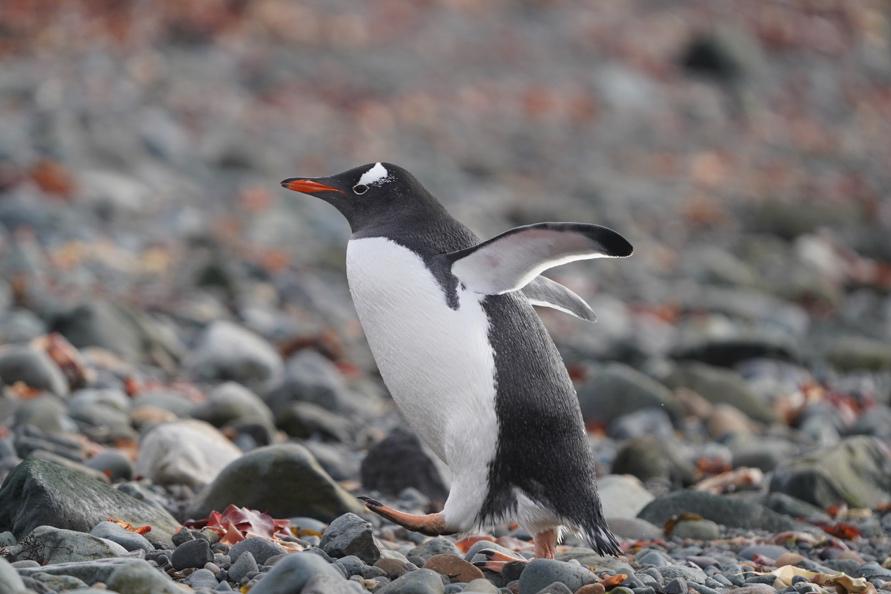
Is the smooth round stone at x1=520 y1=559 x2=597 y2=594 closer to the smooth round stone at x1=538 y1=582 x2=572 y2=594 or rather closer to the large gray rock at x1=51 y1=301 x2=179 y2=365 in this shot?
the smooth round stone at x1=538 y1=582 x2=572 y2=594

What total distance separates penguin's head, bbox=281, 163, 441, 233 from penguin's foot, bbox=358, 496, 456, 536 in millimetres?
906

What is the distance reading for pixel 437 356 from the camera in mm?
3777

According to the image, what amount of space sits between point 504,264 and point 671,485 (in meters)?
2.21

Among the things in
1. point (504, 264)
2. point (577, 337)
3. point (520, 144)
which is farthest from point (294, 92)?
point (504, 264)

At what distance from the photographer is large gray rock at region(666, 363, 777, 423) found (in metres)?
7.29

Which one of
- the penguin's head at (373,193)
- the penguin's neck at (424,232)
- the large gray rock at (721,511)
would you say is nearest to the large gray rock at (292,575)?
the penguin's neck at (424,232)

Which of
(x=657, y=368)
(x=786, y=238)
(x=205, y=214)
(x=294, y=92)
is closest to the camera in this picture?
(x=657, y=368)

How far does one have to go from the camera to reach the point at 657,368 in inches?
326

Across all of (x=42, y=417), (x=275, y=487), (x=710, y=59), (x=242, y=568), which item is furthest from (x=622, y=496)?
(x=710, y=59)

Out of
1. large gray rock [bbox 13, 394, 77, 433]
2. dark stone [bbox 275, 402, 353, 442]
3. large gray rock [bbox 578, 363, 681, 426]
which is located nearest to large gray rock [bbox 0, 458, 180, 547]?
large gray rock [bbox 13, 394, 77, 433]

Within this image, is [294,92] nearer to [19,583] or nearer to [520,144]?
[520,144]

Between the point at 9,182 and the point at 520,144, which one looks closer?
the point at 9,182

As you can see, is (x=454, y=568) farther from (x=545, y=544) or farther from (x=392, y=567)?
(x=545, y=544)

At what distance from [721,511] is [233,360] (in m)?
3.06
